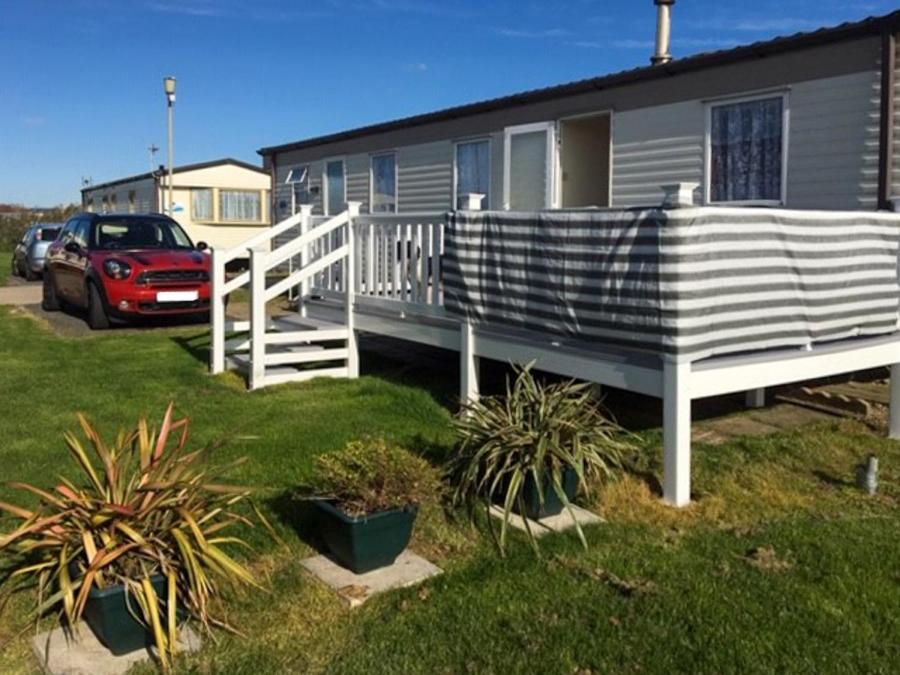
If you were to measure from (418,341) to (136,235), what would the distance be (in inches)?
255

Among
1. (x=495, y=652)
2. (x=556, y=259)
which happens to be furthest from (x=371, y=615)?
(x=556, y=259)

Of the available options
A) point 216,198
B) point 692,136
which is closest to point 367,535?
point 692,136

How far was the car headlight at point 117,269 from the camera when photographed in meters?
10.8

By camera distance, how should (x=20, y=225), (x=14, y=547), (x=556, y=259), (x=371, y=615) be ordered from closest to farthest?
(x=371, y=615)
(x=14, y=547)
(x=556, y=259)
(x=20, y=225)

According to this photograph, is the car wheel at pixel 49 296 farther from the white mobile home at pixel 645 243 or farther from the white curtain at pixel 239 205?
the white curtain at pixel 239 205

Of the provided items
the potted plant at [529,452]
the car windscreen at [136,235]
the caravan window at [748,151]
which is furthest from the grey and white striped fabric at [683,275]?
the car windscreen at [136,235]

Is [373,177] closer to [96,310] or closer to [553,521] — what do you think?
[96,310]

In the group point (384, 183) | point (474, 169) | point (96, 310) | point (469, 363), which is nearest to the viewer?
point (469, 363)

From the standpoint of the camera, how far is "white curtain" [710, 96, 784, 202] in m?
8.88

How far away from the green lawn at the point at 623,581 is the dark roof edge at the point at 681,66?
13.1ft

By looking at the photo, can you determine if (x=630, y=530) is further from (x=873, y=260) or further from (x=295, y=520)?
(x=873, y=260)

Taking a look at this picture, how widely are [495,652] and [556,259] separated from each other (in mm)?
2841

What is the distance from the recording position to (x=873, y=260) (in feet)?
18.5

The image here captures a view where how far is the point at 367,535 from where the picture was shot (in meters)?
3.54
